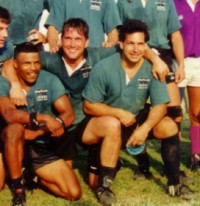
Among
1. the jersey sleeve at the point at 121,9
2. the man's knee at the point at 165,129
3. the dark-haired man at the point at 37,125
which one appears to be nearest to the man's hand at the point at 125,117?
A: the man's knee at the point at 165,129

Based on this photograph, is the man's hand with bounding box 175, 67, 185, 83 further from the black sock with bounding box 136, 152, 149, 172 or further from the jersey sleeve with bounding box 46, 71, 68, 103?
the jersey sleeve with bounding box 46, 71, 68, 103

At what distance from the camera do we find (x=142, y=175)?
21.5 ft

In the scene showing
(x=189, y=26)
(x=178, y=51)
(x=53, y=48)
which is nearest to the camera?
(x=53, y=48)

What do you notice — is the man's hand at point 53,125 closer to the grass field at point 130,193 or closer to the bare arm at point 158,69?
the grass field at point 130,193

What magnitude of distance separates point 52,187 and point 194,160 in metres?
1.98

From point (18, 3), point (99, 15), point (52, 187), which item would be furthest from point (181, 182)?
Answer: point (18, 3)

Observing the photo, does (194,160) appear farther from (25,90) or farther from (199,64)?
(25,90)

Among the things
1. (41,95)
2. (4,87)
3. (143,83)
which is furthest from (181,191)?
(4,87)

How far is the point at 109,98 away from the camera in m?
Answer: 5.90

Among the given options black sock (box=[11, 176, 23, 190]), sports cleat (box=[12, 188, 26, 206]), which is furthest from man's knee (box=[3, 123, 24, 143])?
sports cleat (box=[12, 188, 26, 206])

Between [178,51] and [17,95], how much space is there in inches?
89.0

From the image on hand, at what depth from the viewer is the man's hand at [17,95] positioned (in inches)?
224

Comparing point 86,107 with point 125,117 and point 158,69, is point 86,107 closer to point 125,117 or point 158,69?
point 125,117

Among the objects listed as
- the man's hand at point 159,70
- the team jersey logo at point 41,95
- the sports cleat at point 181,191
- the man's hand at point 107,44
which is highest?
the man's hand at point 107,44
